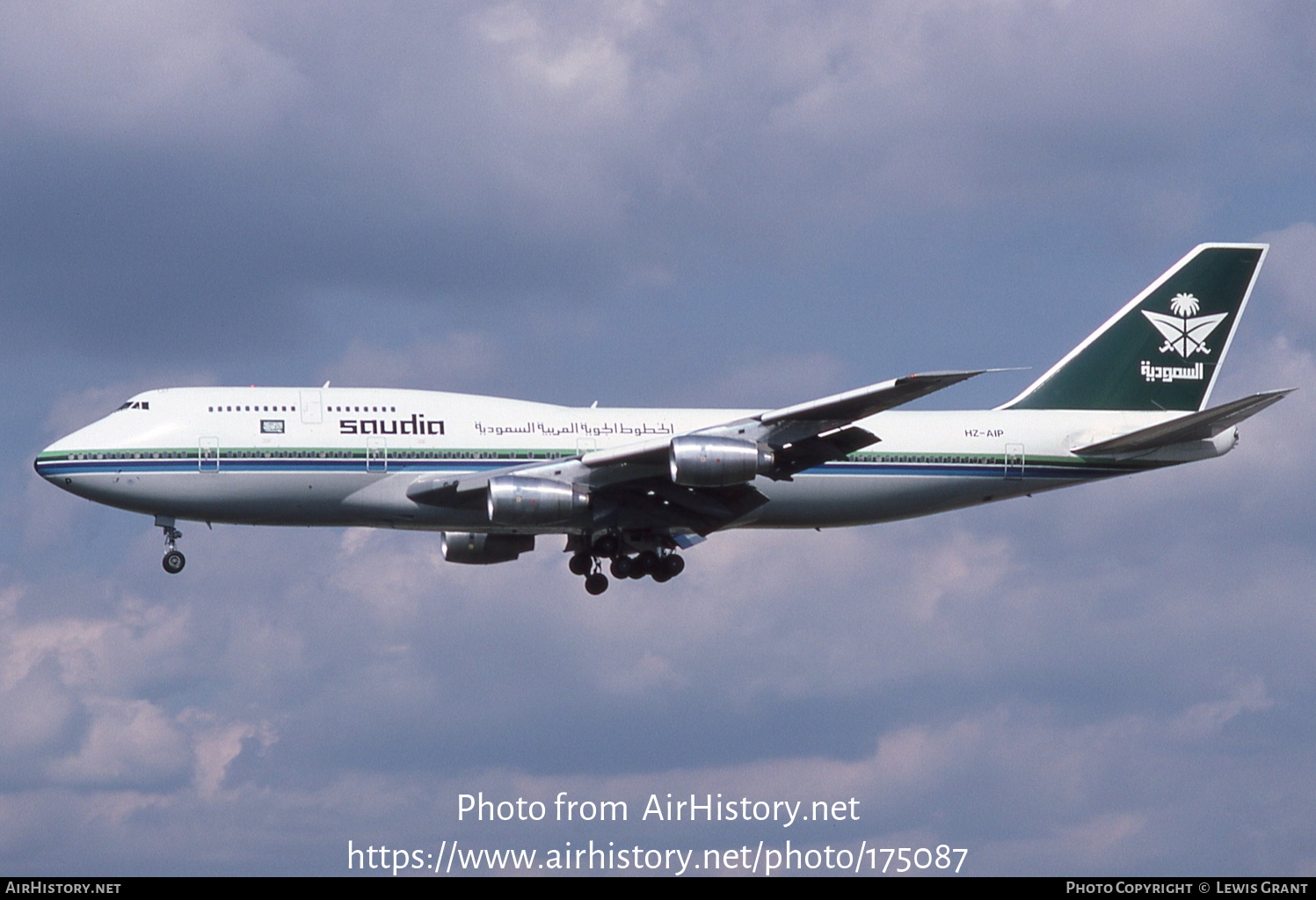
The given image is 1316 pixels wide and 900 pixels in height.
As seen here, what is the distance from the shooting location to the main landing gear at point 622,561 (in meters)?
63.2

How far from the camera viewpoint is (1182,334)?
70500mm

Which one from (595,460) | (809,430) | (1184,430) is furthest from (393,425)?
(1184,430)

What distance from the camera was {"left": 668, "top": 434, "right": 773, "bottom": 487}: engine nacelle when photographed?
186 feet

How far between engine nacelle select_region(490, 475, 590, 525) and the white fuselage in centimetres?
223

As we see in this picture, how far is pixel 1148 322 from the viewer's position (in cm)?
7062

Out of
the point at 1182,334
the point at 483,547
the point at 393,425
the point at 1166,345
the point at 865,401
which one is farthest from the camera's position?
the point at 1182,334

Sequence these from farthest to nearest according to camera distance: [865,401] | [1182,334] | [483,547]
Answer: [1182,334], [483,547], [865,401]

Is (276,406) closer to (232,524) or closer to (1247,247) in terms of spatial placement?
(232,524)

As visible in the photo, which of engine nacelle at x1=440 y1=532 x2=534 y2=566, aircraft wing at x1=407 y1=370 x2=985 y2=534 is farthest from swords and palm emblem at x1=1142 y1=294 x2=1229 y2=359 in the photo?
engine nacelle at x1=440 y1=532 x2=534 y2=566

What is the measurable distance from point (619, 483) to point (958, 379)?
12.6 m

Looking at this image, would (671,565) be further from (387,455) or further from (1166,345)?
(1166,345)

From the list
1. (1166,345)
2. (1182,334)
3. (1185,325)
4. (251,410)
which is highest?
(1185,325)

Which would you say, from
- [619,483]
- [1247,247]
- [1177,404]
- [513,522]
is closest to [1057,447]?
[1177,404]

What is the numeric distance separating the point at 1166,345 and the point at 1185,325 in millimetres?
1227
